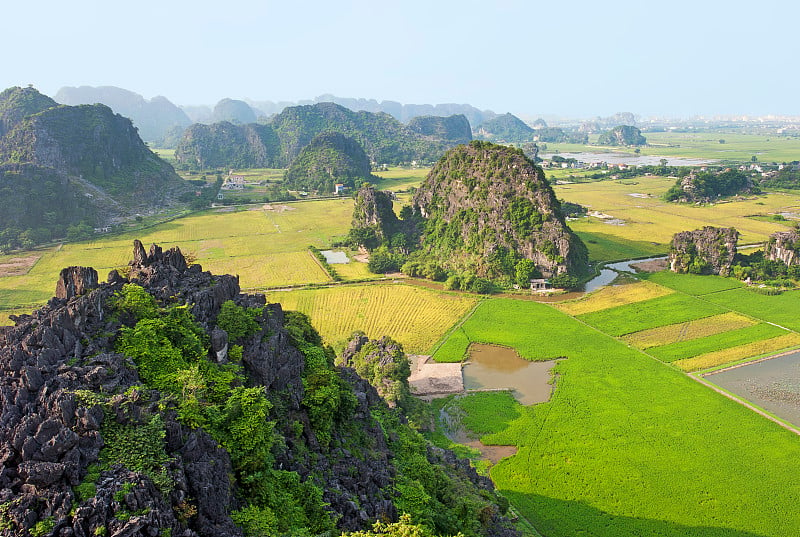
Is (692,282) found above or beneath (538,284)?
above

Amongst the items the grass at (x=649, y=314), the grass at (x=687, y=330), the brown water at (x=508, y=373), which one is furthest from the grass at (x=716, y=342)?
the brown water at (x=508, y=373)

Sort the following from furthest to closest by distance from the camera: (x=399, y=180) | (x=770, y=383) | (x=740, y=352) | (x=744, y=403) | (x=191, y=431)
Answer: (x=399, y=180) < (x=740, y=352) < (x=770, y=383) < (x=744, y=403) < (x=191, y=431)

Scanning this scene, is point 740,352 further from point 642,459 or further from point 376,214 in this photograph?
point 376,214

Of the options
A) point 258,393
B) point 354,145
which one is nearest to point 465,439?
point 258,393

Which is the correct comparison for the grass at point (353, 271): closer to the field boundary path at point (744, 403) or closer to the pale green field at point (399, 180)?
the field boundary path at point (744, 403)

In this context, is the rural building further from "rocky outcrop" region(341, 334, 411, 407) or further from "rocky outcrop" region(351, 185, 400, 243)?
"rocky outcrop" region(341, 334, 411, 407)

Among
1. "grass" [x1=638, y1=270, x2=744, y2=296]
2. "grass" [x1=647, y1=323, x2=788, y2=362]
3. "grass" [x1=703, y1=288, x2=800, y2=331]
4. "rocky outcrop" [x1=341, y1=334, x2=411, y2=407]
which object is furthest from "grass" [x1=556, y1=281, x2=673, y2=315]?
"rocky outcrop" [x1=341, y1=334, x2=411, y2=407]

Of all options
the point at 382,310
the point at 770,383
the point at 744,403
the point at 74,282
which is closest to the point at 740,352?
the point at 770,383
